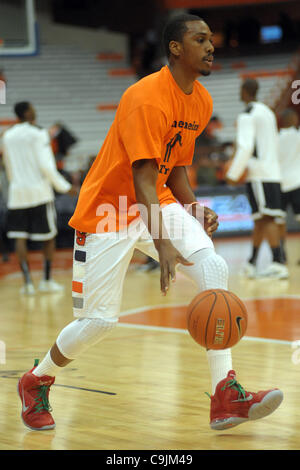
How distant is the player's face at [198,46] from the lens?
3908 millimetres

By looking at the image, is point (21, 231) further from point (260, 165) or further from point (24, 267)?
point (260, 165)

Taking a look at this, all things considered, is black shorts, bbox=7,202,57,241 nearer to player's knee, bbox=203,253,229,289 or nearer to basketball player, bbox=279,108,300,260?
basketball player, bbox=279,108,300,260

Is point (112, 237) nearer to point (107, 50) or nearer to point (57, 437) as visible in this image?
point (57, 437)

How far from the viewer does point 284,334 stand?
21.9 feet

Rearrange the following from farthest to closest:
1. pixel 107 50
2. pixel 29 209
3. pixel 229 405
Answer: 1. pixel 107 50
2. pixel 29 209
3. pixel 229 405

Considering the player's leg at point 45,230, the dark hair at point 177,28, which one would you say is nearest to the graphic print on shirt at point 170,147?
the dark hair at point 177,28

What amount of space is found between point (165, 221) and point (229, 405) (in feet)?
3.05

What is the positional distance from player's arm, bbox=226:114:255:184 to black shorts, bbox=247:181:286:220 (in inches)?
15.8

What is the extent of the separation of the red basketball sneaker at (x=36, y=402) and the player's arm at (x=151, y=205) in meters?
0.99

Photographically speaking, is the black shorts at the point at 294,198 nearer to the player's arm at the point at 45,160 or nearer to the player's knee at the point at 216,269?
the player's arm at the point at 45,160

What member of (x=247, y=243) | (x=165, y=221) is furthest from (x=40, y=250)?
(x=165, y=221)

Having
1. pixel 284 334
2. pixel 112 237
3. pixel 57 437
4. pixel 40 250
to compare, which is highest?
pixel 112 237

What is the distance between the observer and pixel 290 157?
1173 centimetres

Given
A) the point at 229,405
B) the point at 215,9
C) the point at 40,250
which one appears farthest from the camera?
the point at 215,9
